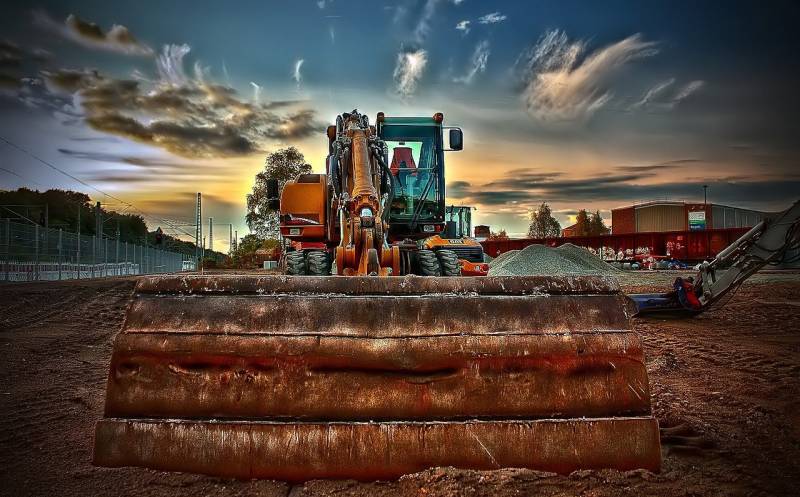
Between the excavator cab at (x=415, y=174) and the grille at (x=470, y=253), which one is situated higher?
the excavator cab at (x=415, y=174)

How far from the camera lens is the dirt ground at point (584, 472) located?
230cm

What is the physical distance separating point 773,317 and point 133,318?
11.6 m

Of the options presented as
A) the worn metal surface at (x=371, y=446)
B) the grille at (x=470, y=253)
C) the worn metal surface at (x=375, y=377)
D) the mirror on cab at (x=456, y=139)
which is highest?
the mirror on cab at (x=456, y=139)

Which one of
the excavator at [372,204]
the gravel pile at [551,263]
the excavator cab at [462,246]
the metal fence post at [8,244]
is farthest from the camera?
the metal fence post at [8,244]

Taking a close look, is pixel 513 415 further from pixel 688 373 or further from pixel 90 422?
pixel 688 373

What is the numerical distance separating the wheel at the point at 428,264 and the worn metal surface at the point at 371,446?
459cm

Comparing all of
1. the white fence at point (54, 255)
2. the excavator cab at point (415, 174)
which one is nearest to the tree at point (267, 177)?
the white fence at point (54, 255)

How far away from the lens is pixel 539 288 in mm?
2455

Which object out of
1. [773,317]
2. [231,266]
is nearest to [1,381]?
[773,317]

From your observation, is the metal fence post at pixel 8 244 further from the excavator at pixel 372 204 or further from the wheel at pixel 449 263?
the wheel at pixel 449 263

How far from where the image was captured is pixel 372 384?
7.52 feet

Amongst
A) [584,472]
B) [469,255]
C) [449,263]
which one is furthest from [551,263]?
[584,472]

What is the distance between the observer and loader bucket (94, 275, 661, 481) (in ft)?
7.50

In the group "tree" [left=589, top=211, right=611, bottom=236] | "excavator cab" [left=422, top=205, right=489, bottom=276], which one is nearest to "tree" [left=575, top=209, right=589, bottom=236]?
"tree" [left=589, top=211, right=611, bottom=236]
